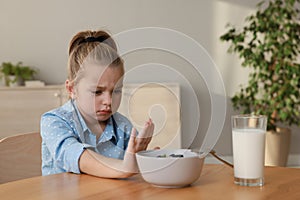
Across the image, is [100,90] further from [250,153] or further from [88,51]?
[250,153]

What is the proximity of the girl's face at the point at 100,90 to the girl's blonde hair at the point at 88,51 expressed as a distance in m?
0.02

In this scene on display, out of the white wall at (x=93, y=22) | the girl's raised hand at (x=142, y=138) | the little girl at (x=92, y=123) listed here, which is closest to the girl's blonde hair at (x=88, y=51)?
the little girl at (x=92, y=123)

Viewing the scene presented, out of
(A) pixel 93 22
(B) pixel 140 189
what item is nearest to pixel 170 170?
(B) pixel 140 189

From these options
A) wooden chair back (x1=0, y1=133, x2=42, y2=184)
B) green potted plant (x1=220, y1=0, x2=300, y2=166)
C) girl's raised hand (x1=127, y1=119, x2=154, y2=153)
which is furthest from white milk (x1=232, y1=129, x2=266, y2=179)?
green potted plant (x1=220, y1=0, x2=300, y2=166)

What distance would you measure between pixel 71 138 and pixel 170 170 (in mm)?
368

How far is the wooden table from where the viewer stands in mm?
1097

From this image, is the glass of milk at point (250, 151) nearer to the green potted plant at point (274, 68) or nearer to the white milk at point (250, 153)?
the white milk at point (250, 153)

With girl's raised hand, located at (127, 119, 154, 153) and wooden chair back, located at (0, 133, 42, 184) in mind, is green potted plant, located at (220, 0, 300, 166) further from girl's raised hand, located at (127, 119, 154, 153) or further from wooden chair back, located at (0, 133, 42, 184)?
girl's raised hand, located at (127, 119, 154, 153)

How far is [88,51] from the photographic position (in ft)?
4.86

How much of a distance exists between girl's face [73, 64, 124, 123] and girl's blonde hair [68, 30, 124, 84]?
0.02 m

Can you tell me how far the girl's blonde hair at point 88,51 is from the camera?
1352mm

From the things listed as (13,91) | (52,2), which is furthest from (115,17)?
(13,91)

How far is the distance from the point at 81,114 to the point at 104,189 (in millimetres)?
373

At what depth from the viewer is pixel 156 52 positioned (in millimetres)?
1164
